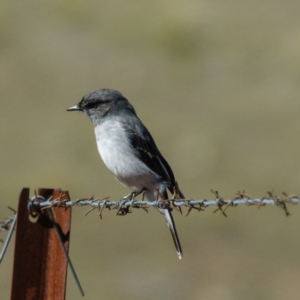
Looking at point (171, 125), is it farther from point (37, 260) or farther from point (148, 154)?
point (37, 260)

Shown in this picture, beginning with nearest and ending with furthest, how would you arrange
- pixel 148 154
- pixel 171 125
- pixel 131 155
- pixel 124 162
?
pixel 124 162 < pixel 131 155 < pixel 148 154 < pixel 171 125

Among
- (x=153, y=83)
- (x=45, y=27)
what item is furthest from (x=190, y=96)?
(x=45, y=27)

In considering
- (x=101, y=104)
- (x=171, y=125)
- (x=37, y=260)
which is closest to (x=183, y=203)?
(x=37, y=260)

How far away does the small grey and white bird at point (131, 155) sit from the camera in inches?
290

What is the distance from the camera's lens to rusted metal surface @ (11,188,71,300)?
4.54 m

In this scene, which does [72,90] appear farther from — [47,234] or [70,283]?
[47,234]

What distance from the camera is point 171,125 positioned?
64.4ft

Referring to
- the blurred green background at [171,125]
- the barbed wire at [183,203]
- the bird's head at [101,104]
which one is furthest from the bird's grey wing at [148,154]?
the blurred green background at [171,125]

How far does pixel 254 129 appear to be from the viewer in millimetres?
19484

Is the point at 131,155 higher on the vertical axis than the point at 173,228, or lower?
higher

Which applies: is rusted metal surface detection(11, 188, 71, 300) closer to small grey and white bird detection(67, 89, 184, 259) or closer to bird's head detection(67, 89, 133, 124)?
small grey and white bird detection(67, 89, 184, 259)

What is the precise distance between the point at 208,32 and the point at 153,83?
4683mm

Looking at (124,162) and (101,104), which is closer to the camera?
(124,162)

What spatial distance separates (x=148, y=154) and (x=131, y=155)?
22cm
